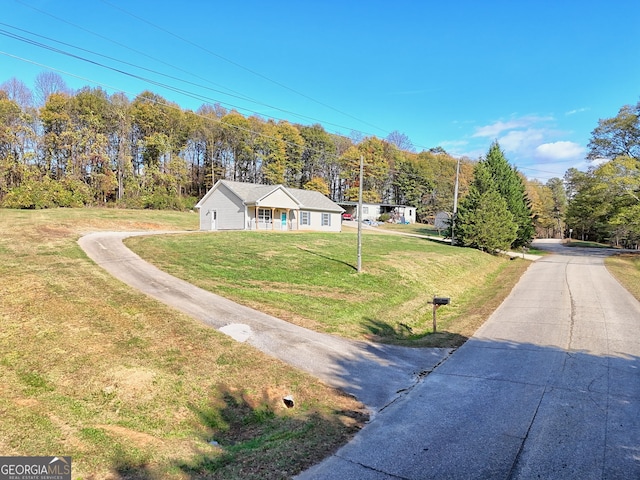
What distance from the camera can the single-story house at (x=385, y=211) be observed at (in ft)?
216

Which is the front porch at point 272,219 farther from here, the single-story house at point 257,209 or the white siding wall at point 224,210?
the white siding wall at point 224,210

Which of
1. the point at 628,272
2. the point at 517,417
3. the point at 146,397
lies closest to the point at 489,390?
the point at 517,417

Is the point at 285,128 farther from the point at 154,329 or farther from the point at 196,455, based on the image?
the point at 196,455

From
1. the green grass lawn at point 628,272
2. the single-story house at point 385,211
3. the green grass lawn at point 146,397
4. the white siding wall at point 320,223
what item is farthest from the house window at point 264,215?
the single-story house at point 385,211

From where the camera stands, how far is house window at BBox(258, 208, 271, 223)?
3493cm

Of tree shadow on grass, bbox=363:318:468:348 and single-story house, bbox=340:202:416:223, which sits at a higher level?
single-story house, bbox=340:202:416:223

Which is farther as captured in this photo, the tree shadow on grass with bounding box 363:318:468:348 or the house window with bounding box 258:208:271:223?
the house window with bounding box 258:208:271:223

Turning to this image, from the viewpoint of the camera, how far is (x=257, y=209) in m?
34.5

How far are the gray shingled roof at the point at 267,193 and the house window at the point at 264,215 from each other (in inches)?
63.9

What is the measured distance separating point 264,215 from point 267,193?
7.69 feet

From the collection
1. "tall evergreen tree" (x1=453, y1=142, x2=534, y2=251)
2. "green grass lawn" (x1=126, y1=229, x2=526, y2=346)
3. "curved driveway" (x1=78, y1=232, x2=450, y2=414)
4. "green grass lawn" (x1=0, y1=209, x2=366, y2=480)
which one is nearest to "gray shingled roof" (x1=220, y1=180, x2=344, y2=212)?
"green grass lawn" (x1=126, y1=229, x2=526, y2=346)

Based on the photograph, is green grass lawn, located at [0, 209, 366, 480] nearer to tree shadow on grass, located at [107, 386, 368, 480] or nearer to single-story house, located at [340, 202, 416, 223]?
tree shadow on grass, located at [107, 386, 368, 480]

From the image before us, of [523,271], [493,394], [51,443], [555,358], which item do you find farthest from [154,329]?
[523,271]

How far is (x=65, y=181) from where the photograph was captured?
→ 42.5 meters
